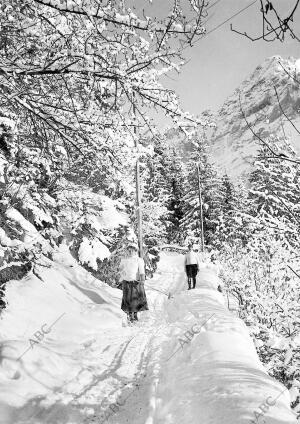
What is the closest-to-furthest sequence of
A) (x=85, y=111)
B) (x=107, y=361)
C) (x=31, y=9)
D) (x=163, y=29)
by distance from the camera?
(x=163, y=29)
(x=31, y=9)
(x=85, y=111)
(x=107, y=361)

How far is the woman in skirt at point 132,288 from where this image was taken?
35.4 ft

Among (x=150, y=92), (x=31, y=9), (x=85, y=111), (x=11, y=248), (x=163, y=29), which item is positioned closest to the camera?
(x=163, y=29)

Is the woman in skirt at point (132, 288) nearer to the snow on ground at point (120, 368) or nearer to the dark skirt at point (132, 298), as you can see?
the dark skirt at point (132, 298)

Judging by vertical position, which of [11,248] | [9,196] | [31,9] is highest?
[31,9]

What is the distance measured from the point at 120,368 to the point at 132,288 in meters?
4.68

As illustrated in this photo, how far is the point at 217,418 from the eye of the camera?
155 inches

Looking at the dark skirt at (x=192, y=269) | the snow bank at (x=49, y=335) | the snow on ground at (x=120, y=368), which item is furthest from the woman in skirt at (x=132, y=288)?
the dark skirt at (x=192, y=269)

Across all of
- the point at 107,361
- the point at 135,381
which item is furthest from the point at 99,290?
the point at 135,381

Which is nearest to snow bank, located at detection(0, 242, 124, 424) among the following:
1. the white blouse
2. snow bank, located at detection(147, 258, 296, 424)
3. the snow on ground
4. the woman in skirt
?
the snow on ground

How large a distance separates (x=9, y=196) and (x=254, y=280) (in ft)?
27.6

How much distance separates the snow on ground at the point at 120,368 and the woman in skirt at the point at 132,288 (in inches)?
18.5

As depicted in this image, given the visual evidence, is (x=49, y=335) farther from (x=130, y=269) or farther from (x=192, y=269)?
Result: (x=192, y=269)

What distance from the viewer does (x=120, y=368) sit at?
20.6 ft

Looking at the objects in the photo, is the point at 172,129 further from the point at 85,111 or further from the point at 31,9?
the point at 31,9
